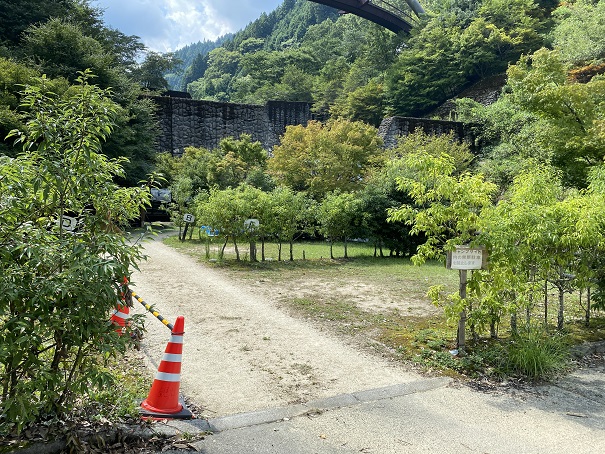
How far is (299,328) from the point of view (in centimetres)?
627

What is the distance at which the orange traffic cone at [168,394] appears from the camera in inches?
134

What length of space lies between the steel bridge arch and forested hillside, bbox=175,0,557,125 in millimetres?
1122

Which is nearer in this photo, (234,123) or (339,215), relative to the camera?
(339,215)

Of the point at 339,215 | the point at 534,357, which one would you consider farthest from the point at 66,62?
Result: the point at 534,357

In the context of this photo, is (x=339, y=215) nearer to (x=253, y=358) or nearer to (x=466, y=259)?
(x=466, y=259)

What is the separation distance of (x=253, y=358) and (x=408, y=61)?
35.6 m

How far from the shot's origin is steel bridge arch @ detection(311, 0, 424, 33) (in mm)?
39778

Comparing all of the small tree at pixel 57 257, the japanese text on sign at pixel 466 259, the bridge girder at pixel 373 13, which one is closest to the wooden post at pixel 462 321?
the japanese text on sign at pixel 466 259

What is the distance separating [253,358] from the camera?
16.5ft

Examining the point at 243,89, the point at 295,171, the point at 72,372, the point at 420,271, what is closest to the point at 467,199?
the point at 72,372

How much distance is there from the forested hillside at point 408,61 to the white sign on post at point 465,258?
97.3ft

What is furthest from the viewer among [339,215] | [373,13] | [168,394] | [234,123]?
[373,13]

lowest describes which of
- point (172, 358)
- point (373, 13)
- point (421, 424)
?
point (421, 424)

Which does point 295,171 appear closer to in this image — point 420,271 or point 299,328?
point 420,271
